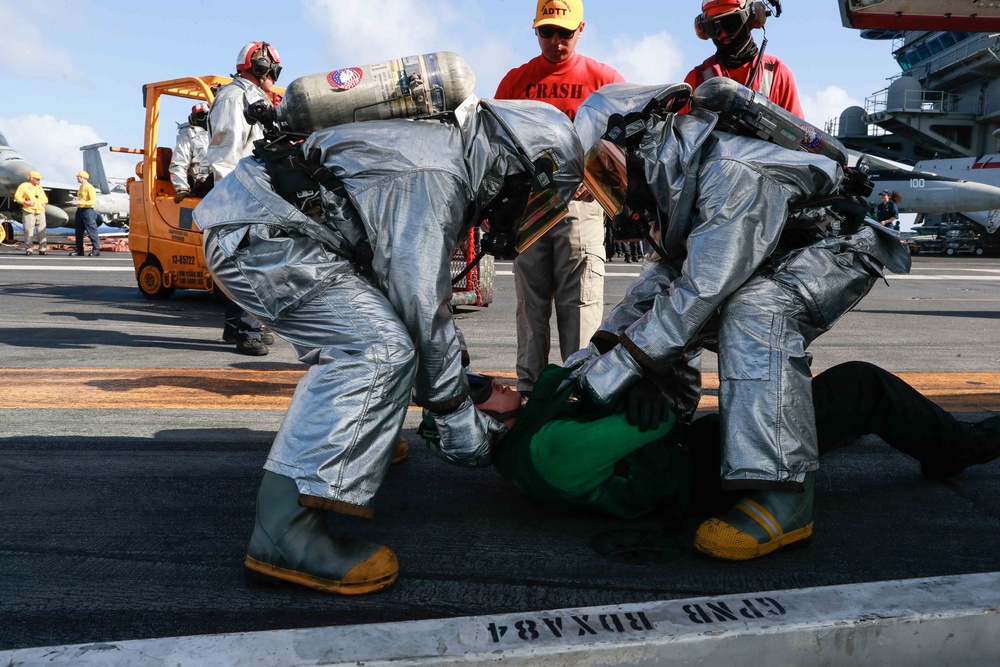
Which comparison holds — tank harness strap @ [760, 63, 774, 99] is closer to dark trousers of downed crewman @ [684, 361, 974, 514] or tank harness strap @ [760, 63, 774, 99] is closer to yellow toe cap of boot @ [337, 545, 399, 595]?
dark trousers of downed crewman @ [684, 361, 974, 514]

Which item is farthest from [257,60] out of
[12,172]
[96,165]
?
[96,165]

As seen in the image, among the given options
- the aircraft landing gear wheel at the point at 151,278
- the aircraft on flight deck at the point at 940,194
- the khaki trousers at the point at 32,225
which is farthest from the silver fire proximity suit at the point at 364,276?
the aircraft on flight deck at the point at 940,194

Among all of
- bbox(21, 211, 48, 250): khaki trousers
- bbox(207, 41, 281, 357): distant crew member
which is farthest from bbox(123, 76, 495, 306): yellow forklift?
bbox(21, 211, 48, 250): khaki trousers

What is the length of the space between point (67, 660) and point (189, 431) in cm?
236

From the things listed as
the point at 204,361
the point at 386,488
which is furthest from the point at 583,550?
the point at 204,361

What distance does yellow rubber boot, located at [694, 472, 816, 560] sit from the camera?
257cm

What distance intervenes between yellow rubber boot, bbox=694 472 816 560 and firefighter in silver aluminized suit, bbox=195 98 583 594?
79cm

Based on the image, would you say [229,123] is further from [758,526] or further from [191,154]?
[758,526]

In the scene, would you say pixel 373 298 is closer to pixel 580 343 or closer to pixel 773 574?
pixel 773 574

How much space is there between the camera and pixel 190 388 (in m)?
4.94

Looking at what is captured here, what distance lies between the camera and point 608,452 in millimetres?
2707

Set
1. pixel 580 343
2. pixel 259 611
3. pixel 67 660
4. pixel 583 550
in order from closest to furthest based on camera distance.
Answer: pixel 67 660 < pixel 259 611 < pixel 583 550 < pixel 580 343

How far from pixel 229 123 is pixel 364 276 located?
386 centimetres

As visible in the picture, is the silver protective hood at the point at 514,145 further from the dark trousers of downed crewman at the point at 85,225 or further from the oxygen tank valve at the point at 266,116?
the dark trousers of downed crewman at the point at 85,225
